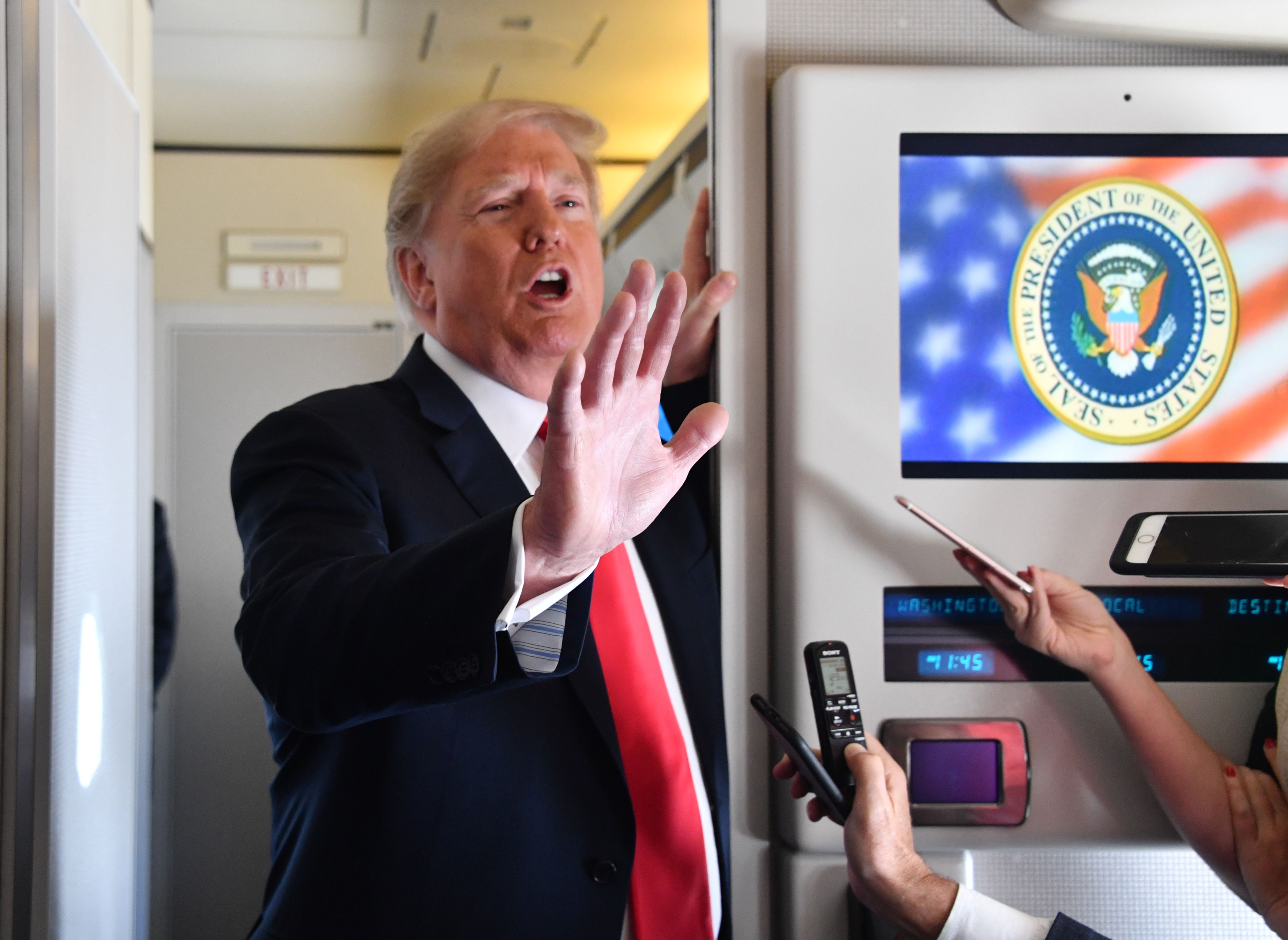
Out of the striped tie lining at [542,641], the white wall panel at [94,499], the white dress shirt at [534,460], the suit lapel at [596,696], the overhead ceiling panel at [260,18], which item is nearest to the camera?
the striped tie lining at [542,641]

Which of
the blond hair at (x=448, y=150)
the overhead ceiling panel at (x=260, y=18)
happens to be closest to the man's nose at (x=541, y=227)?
the blond hair at (x=448, y=150)

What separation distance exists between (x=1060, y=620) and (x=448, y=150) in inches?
44.4

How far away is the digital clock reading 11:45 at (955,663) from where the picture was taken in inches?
54.9

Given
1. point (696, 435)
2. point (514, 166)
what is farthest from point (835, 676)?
point (514, 166)

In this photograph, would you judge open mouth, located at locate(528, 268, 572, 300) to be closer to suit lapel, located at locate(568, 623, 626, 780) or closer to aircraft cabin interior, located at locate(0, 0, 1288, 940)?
aircraft cabin interior, located at locate(0, 0, 1288, 940)

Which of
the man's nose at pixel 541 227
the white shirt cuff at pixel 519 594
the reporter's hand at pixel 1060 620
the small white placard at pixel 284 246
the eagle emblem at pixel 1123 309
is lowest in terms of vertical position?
the reporter's hand at pixel 1060 620

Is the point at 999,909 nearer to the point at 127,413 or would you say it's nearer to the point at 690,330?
the point at 690,330

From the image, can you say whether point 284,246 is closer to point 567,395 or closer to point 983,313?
point 983,313

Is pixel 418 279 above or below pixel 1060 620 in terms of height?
above

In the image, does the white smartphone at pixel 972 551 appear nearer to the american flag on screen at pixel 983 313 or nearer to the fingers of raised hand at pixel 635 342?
the american flag on screen at pixel 983 313

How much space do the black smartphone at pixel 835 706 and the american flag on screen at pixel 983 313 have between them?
0.30 m

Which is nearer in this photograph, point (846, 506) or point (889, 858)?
point (889, 858)

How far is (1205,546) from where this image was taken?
1.29m

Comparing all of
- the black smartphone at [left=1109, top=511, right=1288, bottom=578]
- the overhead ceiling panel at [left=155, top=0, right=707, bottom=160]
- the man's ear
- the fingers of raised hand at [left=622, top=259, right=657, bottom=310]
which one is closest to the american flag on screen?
the black smartphone at [left=1109, top=511, right=1288, bottom=578]
